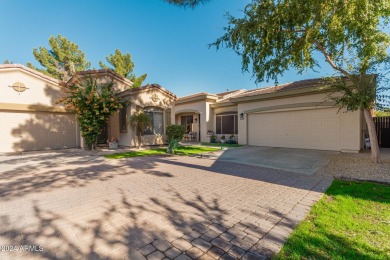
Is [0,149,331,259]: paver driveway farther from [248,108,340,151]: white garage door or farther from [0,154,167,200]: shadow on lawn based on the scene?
[248,108,340,151]: white garage door

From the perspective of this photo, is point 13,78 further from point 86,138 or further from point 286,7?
point 286,7

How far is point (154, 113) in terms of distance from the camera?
48.0 ft

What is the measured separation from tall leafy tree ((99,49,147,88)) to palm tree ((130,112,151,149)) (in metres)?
16.1

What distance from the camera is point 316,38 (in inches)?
281

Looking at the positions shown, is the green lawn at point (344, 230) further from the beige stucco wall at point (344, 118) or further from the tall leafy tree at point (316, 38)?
the beige stucco wall at point (344, 118)

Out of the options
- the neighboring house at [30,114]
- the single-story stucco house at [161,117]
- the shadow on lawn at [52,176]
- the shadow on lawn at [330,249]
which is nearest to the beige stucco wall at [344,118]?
the single-story stucco house at [161,117]

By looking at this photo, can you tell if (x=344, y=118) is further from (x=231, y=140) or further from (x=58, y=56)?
(x=58, y=56)

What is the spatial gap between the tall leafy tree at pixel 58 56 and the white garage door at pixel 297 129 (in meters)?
24.4

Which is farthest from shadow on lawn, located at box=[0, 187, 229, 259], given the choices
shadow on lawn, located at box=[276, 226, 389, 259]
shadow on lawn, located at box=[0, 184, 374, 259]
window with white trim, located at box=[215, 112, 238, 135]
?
window with white trim, located at box=[215, 112, 238, 135]

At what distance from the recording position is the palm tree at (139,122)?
12898 millimetres

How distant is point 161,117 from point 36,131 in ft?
27.1

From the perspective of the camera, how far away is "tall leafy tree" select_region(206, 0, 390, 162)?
592cm

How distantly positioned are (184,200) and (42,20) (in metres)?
17.7

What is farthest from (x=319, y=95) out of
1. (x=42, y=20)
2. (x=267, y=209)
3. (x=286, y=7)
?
(x=42, y=20)
